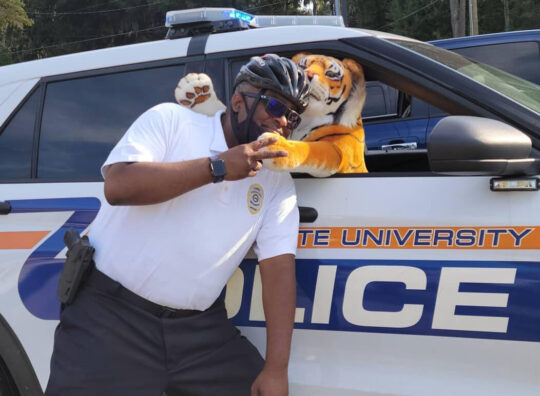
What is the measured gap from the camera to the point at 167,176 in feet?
5.76

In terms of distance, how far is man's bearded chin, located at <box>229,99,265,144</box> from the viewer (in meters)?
1.96

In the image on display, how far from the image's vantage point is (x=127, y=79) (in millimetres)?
2439

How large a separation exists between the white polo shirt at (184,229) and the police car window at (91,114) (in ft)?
1.50

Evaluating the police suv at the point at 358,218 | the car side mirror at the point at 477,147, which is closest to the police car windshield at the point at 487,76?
the police suv at the point at 358,218

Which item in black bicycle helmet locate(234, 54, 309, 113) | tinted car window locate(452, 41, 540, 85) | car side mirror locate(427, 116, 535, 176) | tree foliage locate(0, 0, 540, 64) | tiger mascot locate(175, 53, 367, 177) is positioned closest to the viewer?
car side mirror locate(427, 116, 535, 176)

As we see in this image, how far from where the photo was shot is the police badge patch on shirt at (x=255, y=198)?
1.98 m

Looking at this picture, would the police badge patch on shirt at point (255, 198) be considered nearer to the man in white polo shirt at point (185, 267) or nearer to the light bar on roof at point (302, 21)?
the man in white polo shirt at point (185, 267)

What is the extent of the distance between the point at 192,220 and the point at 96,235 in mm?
367

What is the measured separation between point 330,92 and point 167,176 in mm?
847

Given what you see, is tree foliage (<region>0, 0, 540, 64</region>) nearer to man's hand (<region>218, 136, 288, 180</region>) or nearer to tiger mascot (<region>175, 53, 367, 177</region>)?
tiger mascot (<region>175, 53, 367, 177</region>)

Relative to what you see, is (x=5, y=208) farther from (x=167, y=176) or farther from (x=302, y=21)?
(x=302, y=21)

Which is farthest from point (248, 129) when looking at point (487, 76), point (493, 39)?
point (493, 39)

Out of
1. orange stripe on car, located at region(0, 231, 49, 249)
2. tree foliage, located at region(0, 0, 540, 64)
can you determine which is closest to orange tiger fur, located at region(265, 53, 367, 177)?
orange stripe on car, located at region(0, 231, 49, 249)

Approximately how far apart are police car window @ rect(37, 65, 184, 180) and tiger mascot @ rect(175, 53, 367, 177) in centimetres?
14
